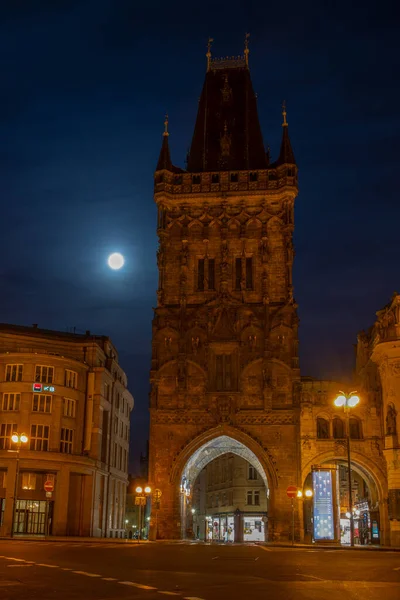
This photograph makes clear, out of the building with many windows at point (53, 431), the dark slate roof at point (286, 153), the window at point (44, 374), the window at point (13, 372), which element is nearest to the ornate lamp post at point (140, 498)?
the building with many windows at point (53, 431)

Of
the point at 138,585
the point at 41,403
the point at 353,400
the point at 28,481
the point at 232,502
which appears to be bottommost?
the point at 138,585

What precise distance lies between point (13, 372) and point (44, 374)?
2.51 m

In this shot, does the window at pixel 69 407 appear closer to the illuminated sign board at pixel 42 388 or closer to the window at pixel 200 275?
the illuminated sign board at pixel 42 388

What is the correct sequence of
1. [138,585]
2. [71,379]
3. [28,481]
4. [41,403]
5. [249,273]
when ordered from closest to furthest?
1. [138,585]
2. [28,481]
3. [41,403]
4. [71,379]
5. [249,273]

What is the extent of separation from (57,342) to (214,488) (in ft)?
136

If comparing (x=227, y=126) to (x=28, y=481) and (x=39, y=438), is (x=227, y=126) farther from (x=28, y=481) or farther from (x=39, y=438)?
(x=28, y=481)

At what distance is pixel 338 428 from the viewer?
58.4 metres

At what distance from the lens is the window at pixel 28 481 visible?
187 ft

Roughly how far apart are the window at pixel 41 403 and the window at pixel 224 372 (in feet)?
46.3

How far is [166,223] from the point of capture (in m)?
64.2

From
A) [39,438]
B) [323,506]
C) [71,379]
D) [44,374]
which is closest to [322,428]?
[323,506]

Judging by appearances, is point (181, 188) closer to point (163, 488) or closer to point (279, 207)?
point (279, 207)

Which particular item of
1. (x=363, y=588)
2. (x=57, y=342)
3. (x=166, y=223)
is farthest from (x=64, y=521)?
(x=363, y=588)

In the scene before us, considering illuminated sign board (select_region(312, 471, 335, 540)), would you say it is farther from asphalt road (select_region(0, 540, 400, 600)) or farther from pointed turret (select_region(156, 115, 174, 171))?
pointed turret (select_region(156, 115, 174, 171))
